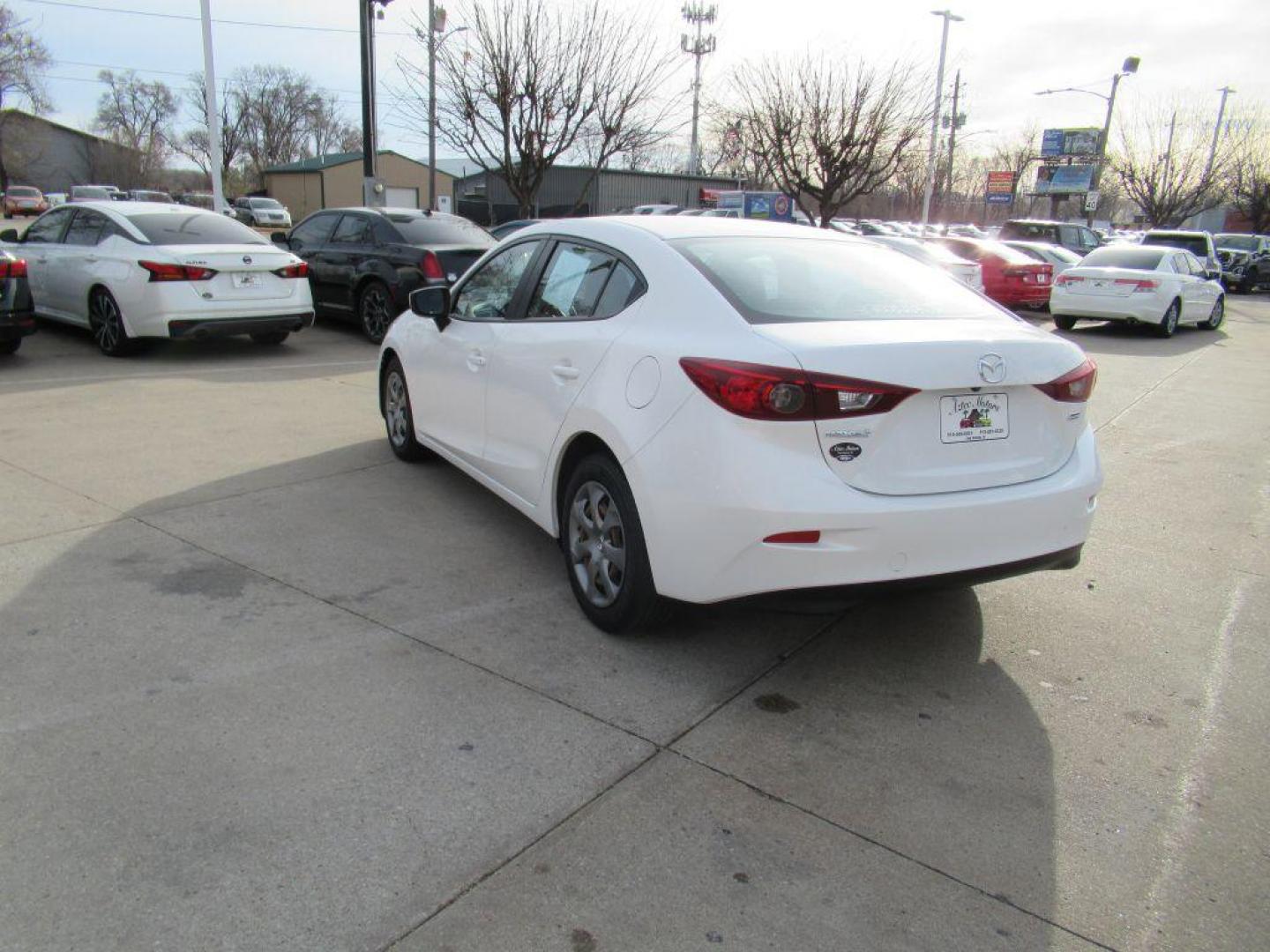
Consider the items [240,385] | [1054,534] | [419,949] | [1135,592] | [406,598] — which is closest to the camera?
[419,949]

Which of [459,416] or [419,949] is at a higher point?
[459,416]

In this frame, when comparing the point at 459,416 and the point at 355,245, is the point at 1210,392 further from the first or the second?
the point at 355,245

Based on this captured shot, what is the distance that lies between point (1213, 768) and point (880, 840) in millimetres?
1235

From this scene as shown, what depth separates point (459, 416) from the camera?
16.6ft

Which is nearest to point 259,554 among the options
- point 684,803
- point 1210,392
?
point 684,803

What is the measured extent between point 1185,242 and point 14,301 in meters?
23.0

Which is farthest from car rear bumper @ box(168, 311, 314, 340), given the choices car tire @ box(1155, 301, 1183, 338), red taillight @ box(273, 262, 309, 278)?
car tire @ box(1155, 301, 1183, 338)

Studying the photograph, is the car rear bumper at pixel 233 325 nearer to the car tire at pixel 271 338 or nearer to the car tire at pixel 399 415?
the car tire at pixel 271 338

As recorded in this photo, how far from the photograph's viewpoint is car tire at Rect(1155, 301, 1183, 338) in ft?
50.2

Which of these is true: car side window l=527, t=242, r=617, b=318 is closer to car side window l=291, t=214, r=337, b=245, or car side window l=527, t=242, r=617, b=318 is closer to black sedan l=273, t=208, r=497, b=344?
black sedan l=273, t=208, r=497, b=344

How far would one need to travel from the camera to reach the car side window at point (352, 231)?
37.0ft

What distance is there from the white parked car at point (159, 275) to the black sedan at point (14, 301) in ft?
2.32

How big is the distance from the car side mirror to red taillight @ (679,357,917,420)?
2515 mm

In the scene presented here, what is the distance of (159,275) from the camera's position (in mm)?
8930
